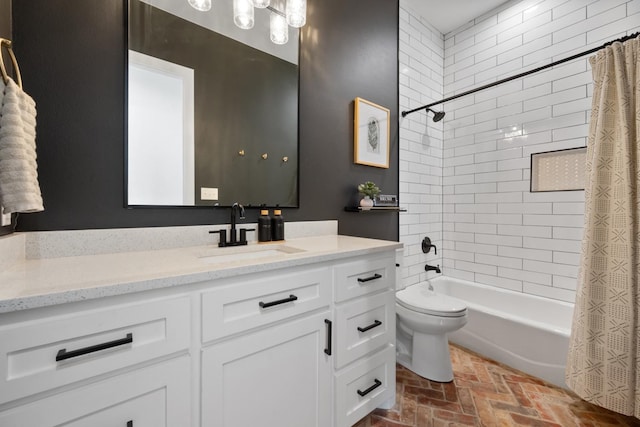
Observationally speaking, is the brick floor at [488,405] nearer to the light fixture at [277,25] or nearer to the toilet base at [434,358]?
the toilet base at [434,358]

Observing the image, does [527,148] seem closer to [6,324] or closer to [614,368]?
[614,368]

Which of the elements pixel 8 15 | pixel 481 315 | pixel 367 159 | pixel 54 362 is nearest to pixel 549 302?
pixel 481 315

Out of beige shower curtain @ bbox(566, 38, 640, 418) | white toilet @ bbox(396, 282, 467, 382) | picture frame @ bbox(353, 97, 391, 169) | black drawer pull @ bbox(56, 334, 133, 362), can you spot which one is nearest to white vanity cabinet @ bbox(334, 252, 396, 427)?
white toilet @ bbox(396, 282, 467, 382)

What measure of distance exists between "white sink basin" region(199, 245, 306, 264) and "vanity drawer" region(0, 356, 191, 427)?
1.63 feet

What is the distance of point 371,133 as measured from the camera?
2.15m

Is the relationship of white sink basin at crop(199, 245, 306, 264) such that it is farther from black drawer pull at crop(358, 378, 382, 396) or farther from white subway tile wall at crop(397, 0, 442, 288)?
white subway tile wall at crop(397, 0, 442, 288)

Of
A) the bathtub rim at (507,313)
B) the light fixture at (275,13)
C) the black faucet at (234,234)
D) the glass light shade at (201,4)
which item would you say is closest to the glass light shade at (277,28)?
the light fixture at (275,13)

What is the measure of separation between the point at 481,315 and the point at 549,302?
1.96 ft

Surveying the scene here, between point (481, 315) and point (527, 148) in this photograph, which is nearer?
point (481, 315)

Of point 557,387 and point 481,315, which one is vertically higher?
point 481,315

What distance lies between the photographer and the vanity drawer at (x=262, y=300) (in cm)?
88

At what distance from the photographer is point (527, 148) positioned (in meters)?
2.31

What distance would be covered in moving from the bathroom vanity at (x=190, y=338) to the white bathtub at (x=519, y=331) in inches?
48.1

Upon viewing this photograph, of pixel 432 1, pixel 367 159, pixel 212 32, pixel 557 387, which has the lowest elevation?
pixel 557 387
